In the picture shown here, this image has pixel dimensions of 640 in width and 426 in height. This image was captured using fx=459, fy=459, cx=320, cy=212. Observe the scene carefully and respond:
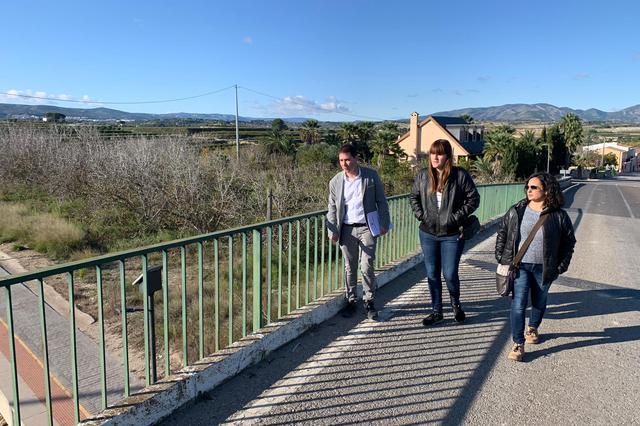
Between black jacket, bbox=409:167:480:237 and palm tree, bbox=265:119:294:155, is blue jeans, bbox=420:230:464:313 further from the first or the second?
palm tree, bbox=265:119:294:155

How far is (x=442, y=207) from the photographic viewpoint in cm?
420

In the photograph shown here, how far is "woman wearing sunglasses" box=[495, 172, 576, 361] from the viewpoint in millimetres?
3637

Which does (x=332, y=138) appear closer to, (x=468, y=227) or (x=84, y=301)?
(x=84, y=301)

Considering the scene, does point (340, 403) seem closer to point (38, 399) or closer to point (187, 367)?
point (187, 367)

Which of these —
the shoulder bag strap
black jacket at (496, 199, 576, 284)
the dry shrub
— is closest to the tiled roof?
the dry shrub

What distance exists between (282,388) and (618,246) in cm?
976

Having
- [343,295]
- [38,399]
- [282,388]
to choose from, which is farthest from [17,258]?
[282,388]

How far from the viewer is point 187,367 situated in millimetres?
3244

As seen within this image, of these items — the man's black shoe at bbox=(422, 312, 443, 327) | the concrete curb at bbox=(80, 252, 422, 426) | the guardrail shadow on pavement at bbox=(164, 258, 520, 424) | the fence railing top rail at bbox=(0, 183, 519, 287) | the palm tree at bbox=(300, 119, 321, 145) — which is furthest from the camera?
the palm tree at bbox=(300, 119, 321, 145)

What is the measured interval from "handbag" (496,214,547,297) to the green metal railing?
166cm

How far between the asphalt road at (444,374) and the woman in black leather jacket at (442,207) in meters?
0.68

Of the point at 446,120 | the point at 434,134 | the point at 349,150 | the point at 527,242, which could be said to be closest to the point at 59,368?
the point at 349,150

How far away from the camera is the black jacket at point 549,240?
3.63 m

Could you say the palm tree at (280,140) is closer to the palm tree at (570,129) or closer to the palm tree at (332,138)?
the palm tree at (332,138)
